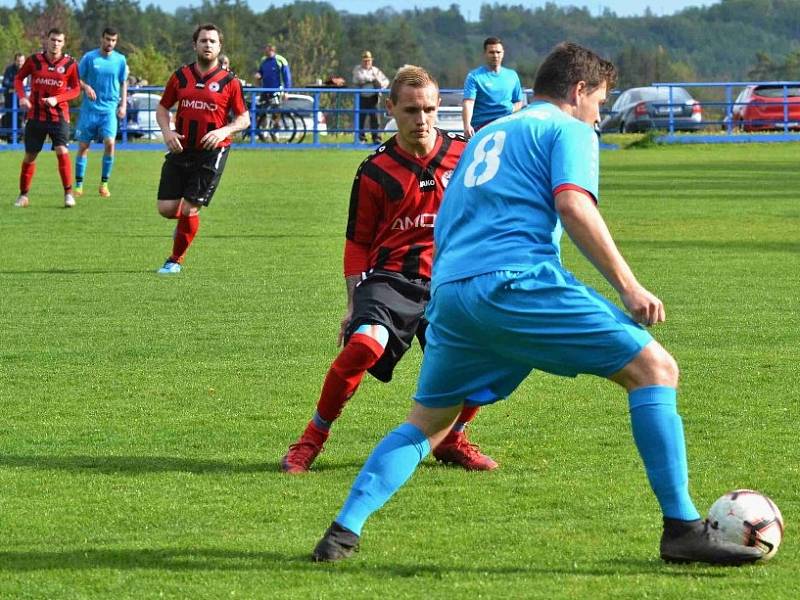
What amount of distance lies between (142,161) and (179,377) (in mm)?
21481

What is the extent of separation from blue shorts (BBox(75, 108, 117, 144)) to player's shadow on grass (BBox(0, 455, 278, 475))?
14428 millimetres

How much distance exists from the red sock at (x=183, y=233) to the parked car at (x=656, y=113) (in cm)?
2442

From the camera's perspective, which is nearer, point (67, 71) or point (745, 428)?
point (745, 428)

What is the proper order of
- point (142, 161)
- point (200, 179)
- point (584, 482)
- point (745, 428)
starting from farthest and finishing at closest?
point (142, 161), point (200, 179), point (745, 428), point (584, 482)

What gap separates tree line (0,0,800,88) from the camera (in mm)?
77875

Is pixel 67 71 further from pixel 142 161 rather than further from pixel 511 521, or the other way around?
pixel 511 521

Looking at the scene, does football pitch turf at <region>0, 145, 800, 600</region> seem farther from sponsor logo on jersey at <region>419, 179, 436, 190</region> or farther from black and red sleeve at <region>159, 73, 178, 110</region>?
black and red sleeve at <region>159, 73, 178, 110</region>

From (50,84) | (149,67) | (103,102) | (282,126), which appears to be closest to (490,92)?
(50,84)

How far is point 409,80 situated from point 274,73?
2986 cm

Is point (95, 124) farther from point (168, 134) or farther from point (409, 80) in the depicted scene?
point (409, 80)

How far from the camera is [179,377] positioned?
8281 millimetres

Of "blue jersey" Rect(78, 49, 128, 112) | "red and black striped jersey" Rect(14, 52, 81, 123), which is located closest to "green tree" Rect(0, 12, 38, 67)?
"blue jersey" Rect(78, 49, 128, 112)

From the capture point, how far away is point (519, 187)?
469cm

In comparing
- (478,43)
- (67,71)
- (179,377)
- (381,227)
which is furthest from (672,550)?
(478,43)
